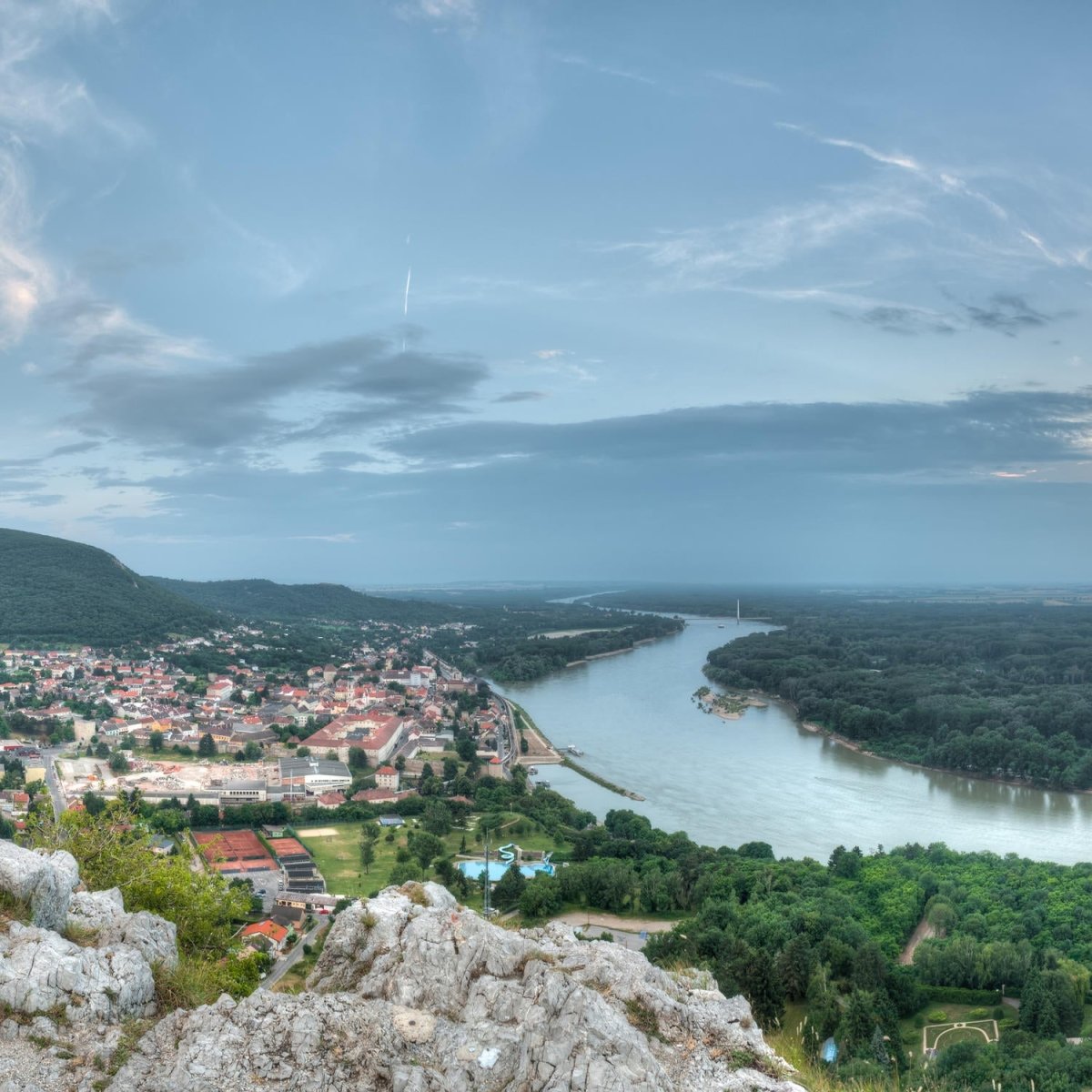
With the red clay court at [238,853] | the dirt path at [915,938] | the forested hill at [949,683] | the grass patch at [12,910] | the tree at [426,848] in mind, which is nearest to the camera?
the grass patch at [12,910]

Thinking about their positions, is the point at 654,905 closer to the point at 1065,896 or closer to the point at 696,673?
the point at 1065,896

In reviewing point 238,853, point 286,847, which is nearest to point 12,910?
point 238,853

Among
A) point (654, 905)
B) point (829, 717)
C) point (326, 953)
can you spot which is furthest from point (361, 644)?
point (326, 953)

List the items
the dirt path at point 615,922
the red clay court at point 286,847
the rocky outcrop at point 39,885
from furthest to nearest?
1. the red clay court at point 286,847
2. the dirt path at point 615,922
3. the rocky outcrop at point 39,885

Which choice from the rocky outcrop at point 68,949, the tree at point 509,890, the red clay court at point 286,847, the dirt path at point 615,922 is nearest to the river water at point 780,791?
the dirt path at point 615,922

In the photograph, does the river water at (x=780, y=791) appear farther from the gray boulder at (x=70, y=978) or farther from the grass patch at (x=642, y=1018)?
the gray boulder at (x=70, y=978)

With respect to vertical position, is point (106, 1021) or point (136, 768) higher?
point (106, 1021)

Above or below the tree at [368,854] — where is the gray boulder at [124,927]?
above
